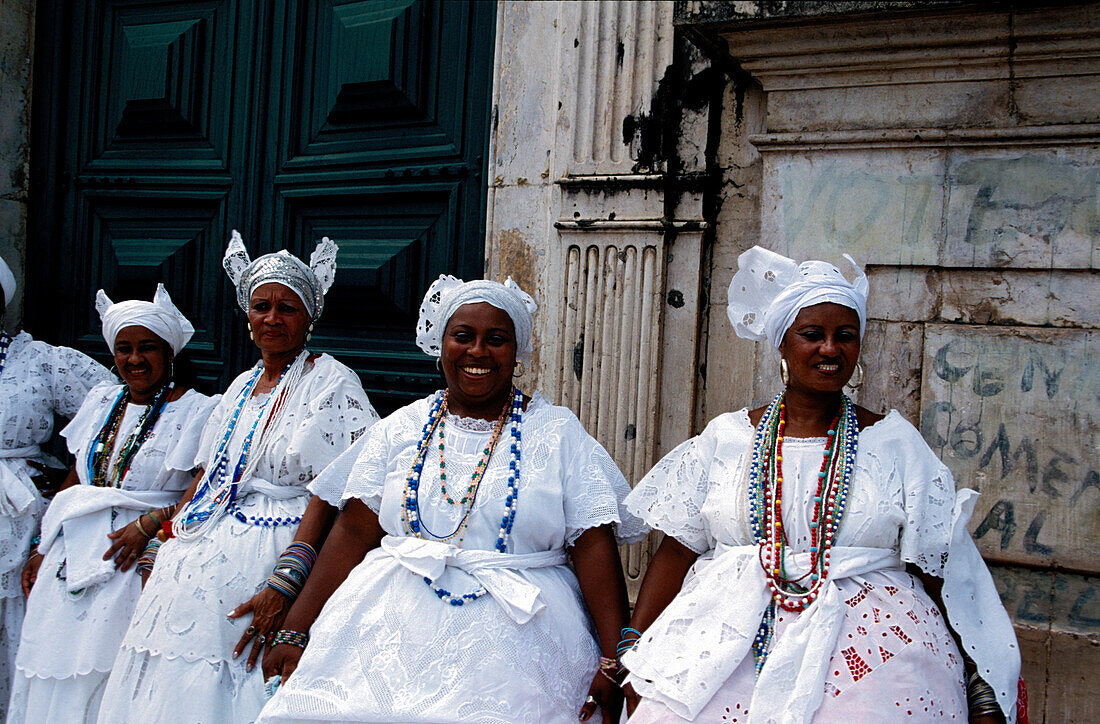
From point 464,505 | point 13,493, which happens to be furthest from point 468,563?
point 13,493

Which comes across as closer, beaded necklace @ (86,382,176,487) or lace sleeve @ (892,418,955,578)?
lace sleeve @ (892,418,955,578)

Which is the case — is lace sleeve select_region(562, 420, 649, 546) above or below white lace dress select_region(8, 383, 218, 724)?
above

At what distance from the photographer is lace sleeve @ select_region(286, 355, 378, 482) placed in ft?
10.7

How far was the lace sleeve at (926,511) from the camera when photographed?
2.37 meters

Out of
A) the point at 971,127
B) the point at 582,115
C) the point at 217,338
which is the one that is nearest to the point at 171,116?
the point at 217,338

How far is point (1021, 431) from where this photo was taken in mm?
3123

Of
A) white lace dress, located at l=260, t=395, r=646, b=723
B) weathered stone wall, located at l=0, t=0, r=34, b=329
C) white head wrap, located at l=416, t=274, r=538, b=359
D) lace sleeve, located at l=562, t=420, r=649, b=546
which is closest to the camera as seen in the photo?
white lace dress, located at l=260, t=395, r=646, b=723

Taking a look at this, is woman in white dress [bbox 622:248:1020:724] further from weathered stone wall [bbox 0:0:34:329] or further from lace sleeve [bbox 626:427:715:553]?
weathered stone wall [bbox 0:0:34:329]

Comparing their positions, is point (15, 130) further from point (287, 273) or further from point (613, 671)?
point (613, 671)

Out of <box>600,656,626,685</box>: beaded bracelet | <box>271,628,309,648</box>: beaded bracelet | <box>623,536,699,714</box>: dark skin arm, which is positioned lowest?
<box>271,628,309,648</box>: beaded bracelet

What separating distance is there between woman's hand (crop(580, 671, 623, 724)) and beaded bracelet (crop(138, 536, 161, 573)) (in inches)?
69.7

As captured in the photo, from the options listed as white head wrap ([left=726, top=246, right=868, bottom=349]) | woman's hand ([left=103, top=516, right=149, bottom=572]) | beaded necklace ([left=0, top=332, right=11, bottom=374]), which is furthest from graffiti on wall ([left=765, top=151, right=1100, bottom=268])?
beaded necklace ([left=0, top=332, right=11, bottom=374])

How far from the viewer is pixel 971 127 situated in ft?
10.4

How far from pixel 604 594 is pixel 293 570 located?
41.6 inches
